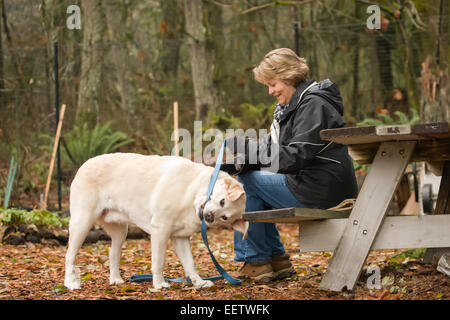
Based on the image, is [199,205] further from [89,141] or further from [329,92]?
[89,141]

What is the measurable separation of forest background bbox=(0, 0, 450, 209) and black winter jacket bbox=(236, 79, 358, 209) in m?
5.51

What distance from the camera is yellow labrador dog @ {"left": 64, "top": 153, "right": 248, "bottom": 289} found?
4.26 metres

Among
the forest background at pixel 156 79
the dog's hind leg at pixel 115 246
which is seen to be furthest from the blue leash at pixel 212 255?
the forest background at pixel 156 79

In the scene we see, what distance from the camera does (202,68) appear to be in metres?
13.1

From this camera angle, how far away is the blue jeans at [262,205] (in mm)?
4383

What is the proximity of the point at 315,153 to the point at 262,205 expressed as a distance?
0.83 meters

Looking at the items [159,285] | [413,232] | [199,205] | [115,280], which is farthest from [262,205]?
[115,280]

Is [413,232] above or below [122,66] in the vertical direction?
below

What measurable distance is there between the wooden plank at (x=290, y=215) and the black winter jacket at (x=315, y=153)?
27 centimetres

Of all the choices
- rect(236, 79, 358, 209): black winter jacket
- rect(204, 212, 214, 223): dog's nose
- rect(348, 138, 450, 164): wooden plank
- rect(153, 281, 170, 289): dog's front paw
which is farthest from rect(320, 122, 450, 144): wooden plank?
rect(153, 281, 170, 289): dog's front paw

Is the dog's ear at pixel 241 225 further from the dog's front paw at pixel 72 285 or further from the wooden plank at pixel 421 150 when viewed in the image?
the dog's front paw at pixel 72 285
